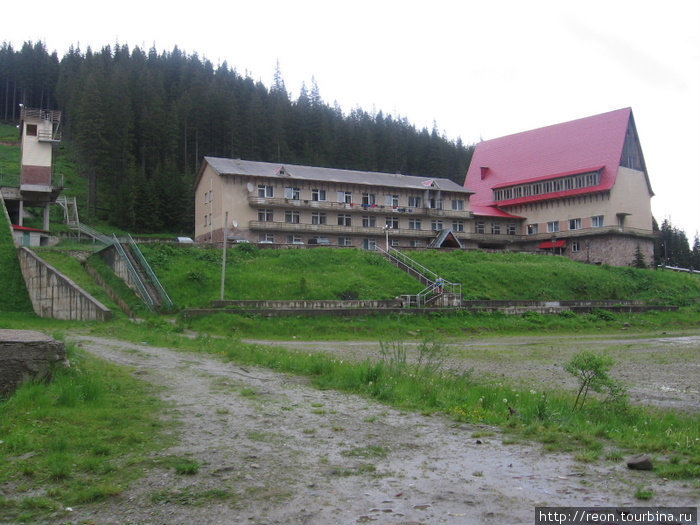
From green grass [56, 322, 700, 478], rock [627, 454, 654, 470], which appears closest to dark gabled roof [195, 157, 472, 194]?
green grass [56, 322, 700, 478]

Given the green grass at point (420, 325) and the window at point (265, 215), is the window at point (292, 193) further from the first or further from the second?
the green grass at point (420, 325)

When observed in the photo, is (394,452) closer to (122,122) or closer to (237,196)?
(237,196)

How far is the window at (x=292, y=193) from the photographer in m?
59.2

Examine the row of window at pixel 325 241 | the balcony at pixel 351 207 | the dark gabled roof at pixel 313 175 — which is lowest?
the row of window at pixel 325 241

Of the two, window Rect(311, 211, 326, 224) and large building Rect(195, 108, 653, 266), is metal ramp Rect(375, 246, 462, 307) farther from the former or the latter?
window Rect(311, 211, 326, 224)

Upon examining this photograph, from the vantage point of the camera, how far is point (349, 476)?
6188 millimetres

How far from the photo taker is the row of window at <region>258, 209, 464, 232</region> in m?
58.4

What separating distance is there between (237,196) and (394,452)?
169 feet

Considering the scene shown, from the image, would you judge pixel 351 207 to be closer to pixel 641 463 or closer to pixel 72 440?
pixel 72 440

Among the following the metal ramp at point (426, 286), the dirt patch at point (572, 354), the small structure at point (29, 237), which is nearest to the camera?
the dirt patch at point (572, 354)

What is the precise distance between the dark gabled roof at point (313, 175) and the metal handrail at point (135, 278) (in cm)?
2301

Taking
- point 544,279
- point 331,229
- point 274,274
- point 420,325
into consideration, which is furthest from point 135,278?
point 331,229

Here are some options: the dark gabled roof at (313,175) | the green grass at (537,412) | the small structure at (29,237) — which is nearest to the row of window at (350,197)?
the dark gabled roof at (313,175)

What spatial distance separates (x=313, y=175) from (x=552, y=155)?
104 ft
